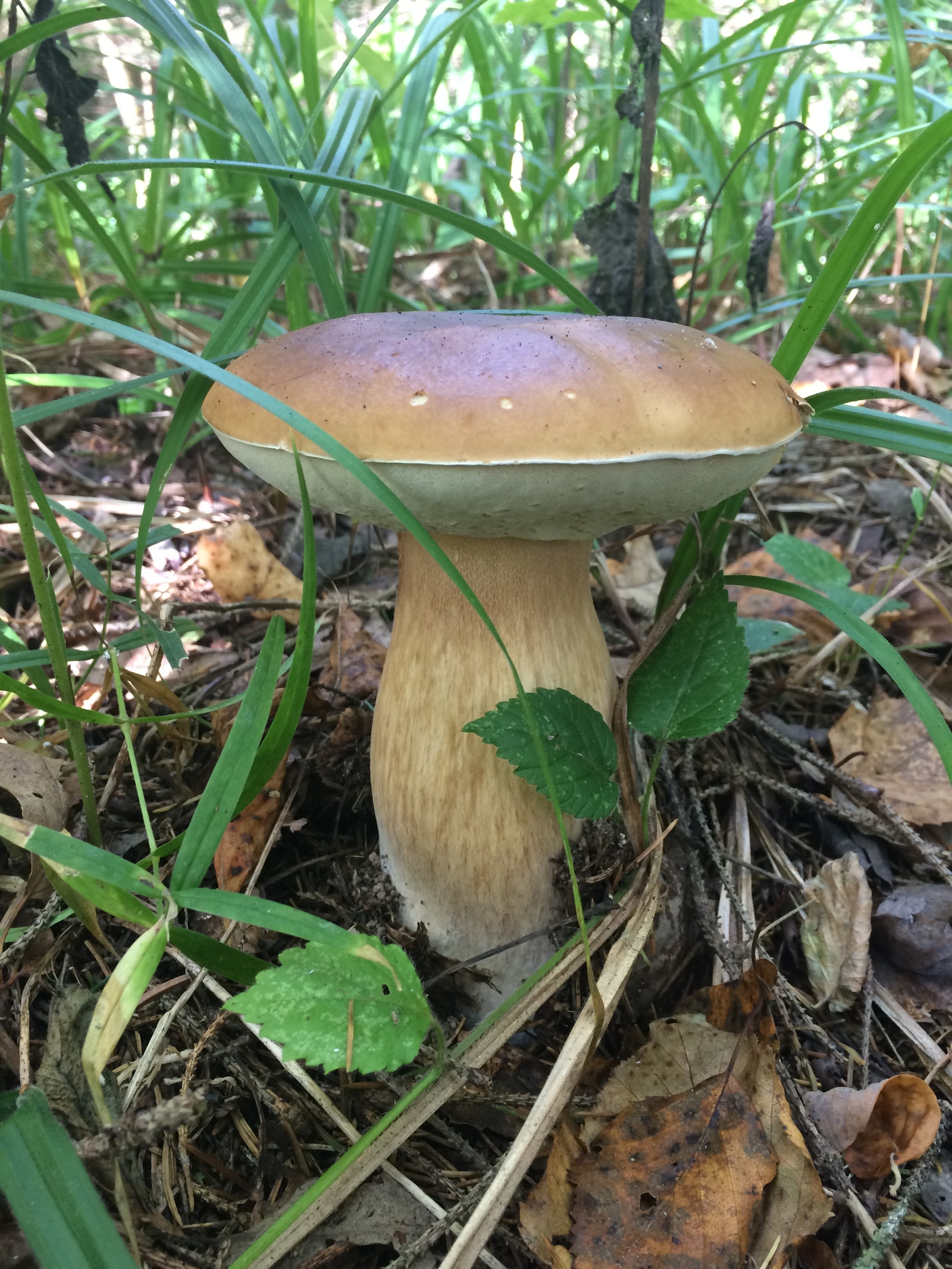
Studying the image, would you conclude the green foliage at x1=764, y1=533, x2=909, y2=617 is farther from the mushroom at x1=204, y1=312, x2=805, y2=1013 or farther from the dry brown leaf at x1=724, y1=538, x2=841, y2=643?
the mushroom at x1=204, y1=312, x2=805, y2=1013

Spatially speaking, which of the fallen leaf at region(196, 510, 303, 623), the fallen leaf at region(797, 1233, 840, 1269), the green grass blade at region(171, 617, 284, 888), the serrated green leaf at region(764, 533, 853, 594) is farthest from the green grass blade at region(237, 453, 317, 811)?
the serrated green leaf at region(764, 533, 853, 594)

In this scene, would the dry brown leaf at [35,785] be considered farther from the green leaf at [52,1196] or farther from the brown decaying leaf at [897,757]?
the brown decaying leaf at [897,757]

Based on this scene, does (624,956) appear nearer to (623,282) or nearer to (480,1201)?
(480,1201)

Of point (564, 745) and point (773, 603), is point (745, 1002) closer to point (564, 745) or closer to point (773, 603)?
point (564, 745)

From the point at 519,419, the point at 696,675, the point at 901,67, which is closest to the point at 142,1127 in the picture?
the point at 519,419

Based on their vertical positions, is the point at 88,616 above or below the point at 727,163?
below

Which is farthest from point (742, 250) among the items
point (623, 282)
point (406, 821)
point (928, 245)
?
point (406, 821)
